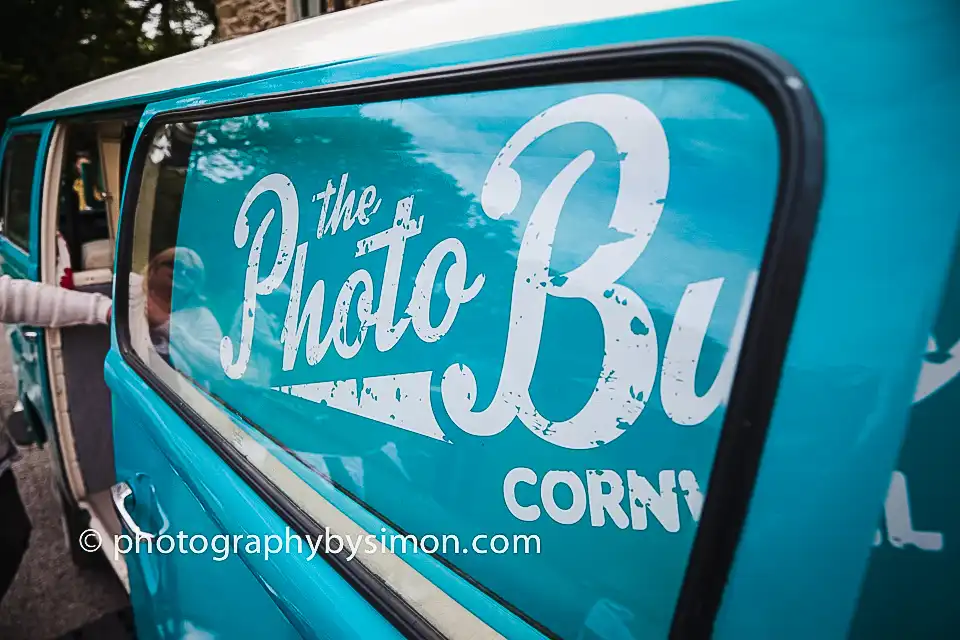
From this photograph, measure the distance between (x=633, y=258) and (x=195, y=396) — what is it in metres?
1.20

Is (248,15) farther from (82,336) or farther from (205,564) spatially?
(205,564)

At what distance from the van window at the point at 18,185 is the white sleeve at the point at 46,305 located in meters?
0.81

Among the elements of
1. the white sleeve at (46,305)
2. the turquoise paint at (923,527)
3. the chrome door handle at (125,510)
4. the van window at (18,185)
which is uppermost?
the van window at (18,185)

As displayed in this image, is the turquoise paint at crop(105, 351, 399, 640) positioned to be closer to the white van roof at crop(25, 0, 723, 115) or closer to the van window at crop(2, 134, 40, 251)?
the white van roof at crop(25, 0, 723, 115)

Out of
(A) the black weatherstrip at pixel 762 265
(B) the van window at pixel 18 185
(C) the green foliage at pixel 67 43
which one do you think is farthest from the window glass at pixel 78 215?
(C) the green foliage at pixel 67 43

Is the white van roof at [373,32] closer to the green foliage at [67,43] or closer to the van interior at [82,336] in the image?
the van interior at [82,336]

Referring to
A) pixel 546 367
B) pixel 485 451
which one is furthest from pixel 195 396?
pixel 546 367

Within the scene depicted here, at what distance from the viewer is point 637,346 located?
Answer: 0.65 metres

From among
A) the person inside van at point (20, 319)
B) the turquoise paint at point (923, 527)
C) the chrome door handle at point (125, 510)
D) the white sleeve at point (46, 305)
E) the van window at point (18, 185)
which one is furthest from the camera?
the van window at point (18, 185)

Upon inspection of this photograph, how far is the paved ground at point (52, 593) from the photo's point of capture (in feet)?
8.20

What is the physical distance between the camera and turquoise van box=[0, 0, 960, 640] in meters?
0.53

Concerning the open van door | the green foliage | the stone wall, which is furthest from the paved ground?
the green foliage

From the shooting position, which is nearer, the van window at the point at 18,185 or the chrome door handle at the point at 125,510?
the chrome door handle at the point at 125,510

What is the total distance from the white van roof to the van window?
1.91 meters
